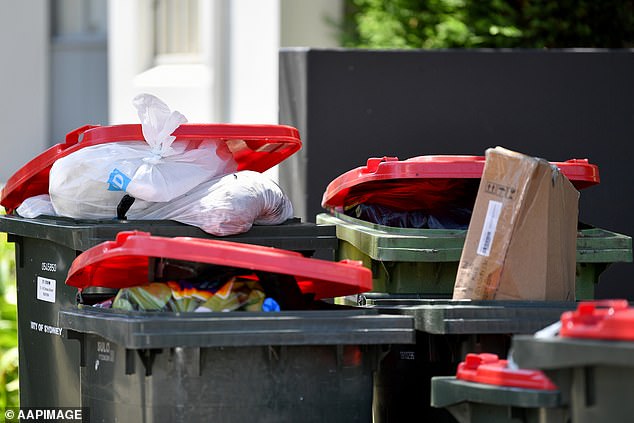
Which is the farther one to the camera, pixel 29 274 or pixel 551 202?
Result: pixel 29 274

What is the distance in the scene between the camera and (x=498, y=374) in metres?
3.27

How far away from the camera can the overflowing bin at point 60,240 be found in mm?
4316

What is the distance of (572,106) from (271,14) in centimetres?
343

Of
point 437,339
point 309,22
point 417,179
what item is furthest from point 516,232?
point 309,22

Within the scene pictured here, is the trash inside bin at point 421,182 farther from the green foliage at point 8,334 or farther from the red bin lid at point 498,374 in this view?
the green foliage at point 8,334

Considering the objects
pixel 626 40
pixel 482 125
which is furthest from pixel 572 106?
pixel 626 40

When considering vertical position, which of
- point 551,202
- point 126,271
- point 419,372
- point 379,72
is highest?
point 379,72

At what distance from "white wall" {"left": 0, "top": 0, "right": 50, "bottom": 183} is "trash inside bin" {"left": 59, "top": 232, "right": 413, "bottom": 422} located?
9.55 meters

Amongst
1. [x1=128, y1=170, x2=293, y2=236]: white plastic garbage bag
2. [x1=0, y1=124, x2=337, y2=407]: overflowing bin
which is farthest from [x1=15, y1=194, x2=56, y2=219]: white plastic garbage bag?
[x1=128, y1=170, x2=293, y2=236]: white plastic garbage bag

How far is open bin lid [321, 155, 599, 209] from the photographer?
15.1 ft

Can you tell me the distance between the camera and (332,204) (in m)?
5.21

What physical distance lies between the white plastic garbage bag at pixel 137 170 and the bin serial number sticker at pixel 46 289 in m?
0.27

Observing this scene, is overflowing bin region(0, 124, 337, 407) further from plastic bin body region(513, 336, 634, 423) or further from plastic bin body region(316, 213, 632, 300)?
plastic bin body region(513, 336, 634, 423)

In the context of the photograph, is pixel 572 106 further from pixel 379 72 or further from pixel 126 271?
pixel 126 271
